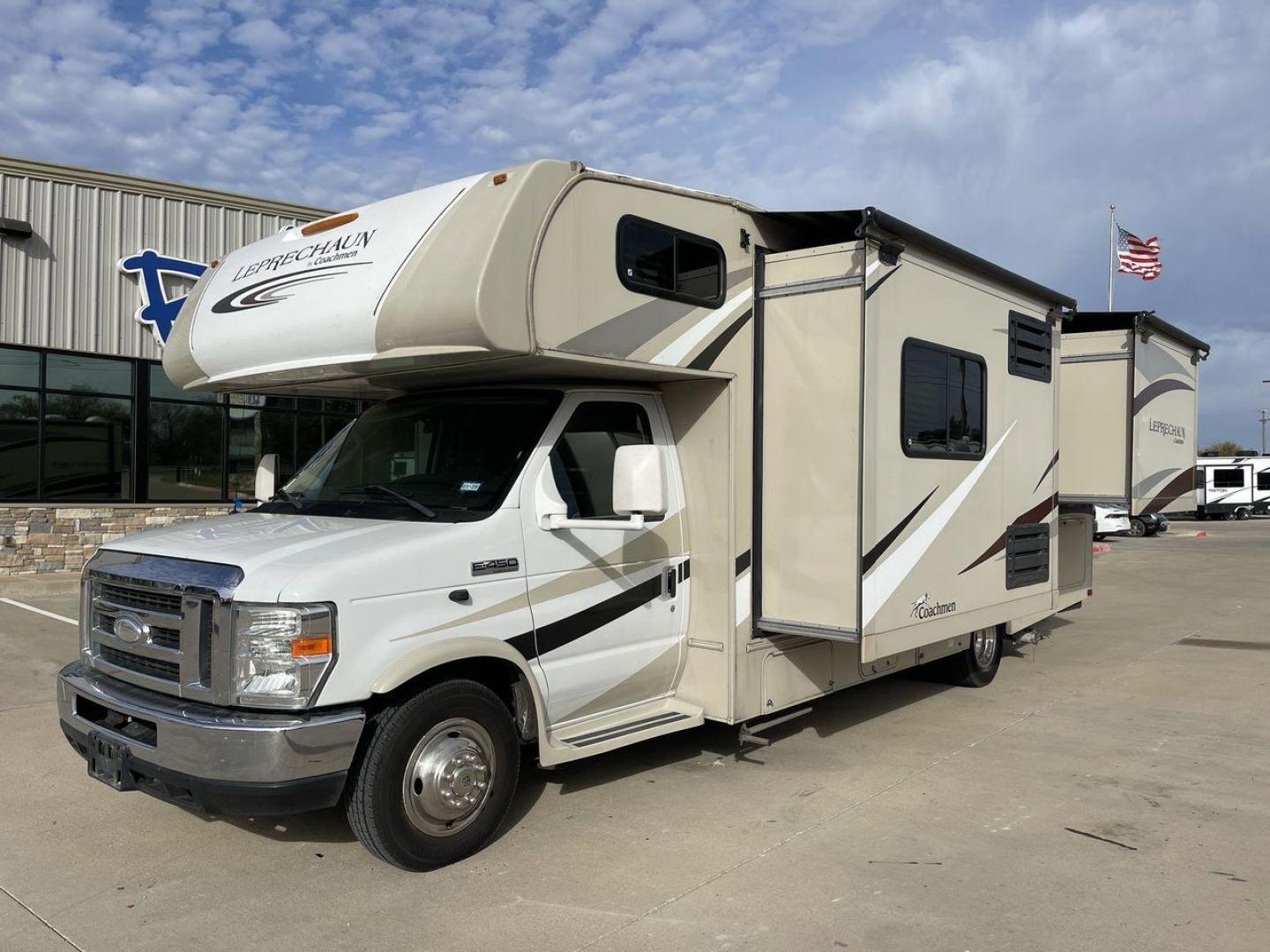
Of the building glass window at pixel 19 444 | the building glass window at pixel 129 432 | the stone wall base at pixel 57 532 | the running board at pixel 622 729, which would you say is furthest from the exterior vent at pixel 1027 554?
the building glass window at pixel 19 444

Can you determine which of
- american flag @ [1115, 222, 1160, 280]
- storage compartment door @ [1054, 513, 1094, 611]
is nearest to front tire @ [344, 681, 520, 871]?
storage compartment door @ [1054, 513, 1094, 611]

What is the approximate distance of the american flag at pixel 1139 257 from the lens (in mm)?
24906

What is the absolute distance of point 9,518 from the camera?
545 inches

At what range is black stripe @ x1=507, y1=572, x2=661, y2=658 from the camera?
459cm

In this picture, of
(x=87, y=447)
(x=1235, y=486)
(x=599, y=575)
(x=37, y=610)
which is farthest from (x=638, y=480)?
(x=1235, y=486)

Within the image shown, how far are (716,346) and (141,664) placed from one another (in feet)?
10.3

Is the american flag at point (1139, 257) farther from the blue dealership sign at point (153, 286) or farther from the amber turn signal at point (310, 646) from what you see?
the amber turn signal at point (310, 646)

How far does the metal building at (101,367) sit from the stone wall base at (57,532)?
0.02 metres

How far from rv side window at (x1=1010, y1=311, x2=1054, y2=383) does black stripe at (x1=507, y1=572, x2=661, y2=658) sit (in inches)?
134

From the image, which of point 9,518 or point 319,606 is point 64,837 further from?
point 9,518

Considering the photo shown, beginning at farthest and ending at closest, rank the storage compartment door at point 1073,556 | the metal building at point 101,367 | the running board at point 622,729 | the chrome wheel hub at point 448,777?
the metal building at point 101,367
the storage compartment door at point 1073,556
the running board at point 622,729
the chrome wheel hub at point 448,777

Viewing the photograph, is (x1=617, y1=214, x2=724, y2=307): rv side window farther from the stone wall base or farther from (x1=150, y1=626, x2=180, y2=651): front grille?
the stone wall base

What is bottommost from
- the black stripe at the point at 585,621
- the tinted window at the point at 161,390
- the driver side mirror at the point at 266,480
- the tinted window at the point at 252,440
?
the black stripe at the point at 585,621

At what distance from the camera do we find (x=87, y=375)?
1467 cm
